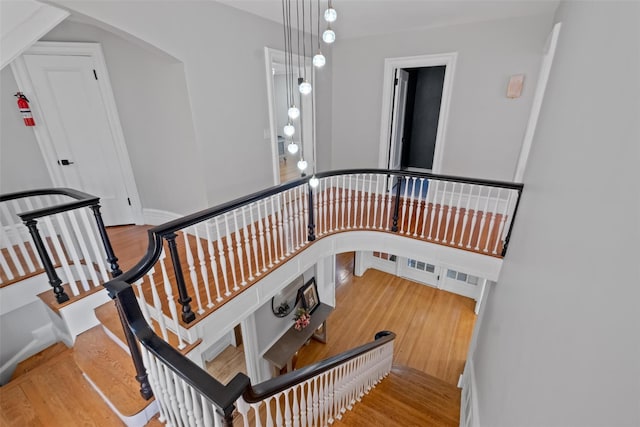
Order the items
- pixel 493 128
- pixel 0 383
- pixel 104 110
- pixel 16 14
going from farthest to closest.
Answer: pixel 493 128 < pixel 104 110 < pixel 0 383 < pixel 16 14

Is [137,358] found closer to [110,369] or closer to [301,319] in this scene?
[110,369]

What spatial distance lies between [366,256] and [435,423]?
4213mm

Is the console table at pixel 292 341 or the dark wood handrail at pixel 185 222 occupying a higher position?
the dark wood handrail at pixel 185 222

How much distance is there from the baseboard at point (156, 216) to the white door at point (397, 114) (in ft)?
12.2

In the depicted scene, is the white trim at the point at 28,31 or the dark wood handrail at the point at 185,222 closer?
the dark wood handrail at the point at 185,222

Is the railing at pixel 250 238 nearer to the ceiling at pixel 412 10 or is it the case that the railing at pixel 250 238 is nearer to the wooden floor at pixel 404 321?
the ceiling at pixel 412 10

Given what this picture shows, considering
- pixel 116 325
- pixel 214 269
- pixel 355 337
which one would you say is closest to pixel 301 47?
pixel 214 269

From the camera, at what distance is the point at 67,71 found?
309cm

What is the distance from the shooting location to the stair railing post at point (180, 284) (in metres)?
1.75

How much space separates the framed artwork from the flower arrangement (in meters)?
0.13

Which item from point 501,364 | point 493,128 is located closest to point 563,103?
point 501,364

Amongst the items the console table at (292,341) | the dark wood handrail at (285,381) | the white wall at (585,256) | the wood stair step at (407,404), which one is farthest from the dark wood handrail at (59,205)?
the console table at (292,341)

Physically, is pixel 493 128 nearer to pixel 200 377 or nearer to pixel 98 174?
pixel 200 377

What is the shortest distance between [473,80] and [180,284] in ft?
14.2
